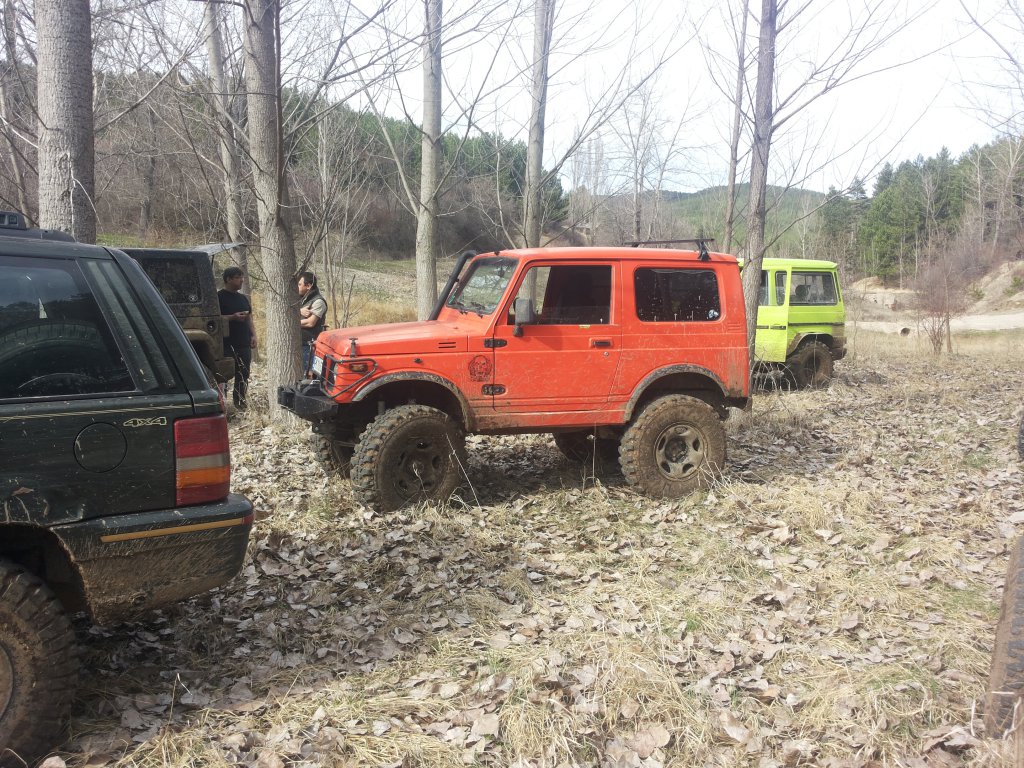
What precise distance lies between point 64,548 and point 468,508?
10.4 feet

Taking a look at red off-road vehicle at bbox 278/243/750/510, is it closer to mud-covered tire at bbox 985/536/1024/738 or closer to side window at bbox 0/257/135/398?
side window at bbox 0/257/135/398

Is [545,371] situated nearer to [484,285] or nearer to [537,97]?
[484,285]

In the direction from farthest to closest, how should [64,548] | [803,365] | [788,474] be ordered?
[803,365] < [788,474] < [64,548]

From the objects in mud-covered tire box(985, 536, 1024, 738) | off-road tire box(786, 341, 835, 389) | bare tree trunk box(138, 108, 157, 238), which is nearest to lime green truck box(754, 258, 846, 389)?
off-road tire box(786, 341, 835, 389)

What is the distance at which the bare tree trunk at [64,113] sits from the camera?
4.61 metres

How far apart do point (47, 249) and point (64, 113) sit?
113 inches

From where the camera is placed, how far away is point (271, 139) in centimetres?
694

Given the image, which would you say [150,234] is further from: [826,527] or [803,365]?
[826,527]

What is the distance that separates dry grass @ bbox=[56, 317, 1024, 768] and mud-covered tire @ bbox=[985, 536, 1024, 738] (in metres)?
0.10

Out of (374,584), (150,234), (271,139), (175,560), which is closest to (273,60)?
(271,139)

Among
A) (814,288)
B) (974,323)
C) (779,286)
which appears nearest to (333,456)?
(779,286)

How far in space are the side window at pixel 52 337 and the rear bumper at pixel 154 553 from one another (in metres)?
0.49

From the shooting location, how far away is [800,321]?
37.6ft

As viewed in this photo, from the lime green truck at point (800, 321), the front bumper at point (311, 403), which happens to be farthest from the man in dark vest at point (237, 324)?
the lime green truck at point (800, 321)
